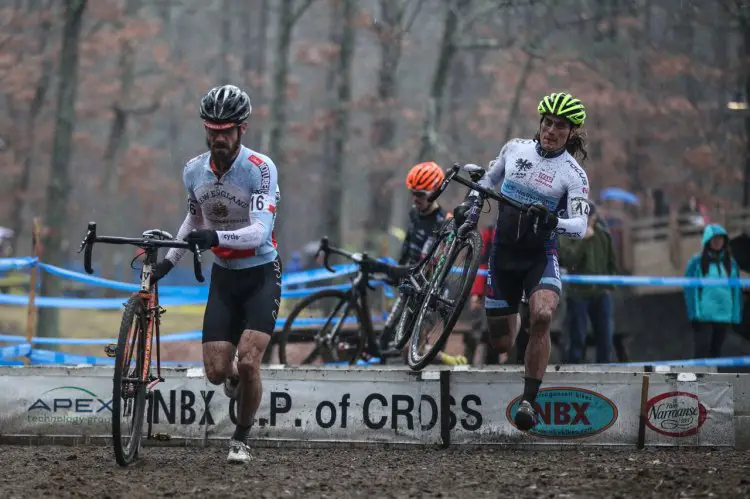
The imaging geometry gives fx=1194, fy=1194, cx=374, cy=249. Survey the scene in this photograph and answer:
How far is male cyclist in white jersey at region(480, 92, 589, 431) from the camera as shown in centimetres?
887

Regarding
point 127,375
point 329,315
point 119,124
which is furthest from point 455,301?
point 119,124

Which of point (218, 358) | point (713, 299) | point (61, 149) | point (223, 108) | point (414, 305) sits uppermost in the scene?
point (61, 149)

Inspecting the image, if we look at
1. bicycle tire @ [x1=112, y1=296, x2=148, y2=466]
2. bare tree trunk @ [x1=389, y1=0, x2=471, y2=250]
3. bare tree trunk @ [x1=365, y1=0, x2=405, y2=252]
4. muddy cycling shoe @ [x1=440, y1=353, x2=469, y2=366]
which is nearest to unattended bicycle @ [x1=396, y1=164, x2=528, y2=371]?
bicycle tire @ [x1=112, y1=296, x2=148, y2=466]

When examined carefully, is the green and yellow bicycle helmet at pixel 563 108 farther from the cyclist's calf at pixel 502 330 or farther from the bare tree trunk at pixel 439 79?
the bare tree trunk at pixel 439 79

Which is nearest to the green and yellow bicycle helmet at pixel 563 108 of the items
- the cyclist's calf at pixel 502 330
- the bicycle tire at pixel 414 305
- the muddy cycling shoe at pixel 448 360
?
the bicycle tire at pixel 414 305

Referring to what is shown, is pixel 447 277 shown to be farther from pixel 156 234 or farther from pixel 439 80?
pixel 439 80

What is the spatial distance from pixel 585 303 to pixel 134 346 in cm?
733

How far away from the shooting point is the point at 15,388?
955cm

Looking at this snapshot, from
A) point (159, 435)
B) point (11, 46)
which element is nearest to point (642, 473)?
point (159, 435)

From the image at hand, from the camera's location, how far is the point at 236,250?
27.2 ft

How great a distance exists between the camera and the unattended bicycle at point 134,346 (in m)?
7.73

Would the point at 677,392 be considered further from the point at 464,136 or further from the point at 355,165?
the point at 355,165

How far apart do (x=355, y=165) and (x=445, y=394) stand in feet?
177

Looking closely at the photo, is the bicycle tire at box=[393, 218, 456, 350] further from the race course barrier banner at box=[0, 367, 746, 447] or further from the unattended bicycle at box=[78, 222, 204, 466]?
the unattended bicycle at box=[78, 222, 204, 466]
